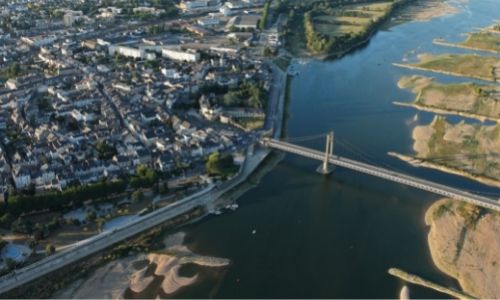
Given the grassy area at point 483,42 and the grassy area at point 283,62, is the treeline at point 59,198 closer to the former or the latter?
the grassy area at point 283,62

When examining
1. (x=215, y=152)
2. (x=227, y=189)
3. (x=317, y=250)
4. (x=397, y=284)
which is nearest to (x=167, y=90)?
(x=215, y=152)

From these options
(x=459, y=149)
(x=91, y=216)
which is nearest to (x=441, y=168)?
(x=459, y=149)

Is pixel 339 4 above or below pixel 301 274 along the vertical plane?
above

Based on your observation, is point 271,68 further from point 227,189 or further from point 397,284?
point 397,284

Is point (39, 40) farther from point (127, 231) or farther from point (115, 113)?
point (127, 231)

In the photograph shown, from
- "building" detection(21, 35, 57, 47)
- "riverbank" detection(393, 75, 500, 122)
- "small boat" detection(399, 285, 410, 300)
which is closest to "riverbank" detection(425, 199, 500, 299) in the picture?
"small boat" detection(399, 285, 410, 300)

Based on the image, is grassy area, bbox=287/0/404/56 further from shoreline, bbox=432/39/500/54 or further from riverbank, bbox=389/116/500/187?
riverbank, bbox=389/116/500/187
